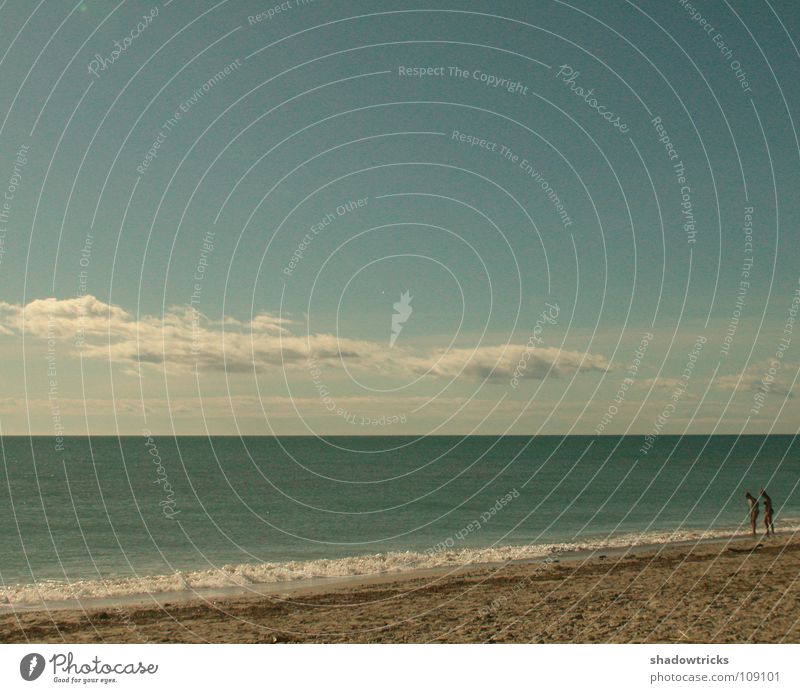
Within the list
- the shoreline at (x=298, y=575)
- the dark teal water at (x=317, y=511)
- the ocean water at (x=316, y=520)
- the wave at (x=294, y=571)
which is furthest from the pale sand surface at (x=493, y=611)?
the dark teal water at (x=317, y=511)

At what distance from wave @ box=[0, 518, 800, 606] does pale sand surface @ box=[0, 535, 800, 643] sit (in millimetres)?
2501

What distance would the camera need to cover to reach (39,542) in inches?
1604

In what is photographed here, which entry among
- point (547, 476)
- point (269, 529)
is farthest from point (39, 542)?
point (547, 476)

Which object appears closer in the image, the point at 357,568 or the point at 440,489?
the point at 357,568

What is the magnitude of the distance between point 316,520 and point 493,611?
38.6 metres

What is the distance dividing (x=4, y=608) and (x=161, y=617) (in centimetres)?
604

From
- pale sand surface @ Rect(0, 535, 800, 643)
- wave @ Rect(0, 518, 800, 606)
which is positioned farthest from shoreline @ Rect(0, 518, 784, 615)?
pale sand surface @ Rect(0, 535, 800, 643)

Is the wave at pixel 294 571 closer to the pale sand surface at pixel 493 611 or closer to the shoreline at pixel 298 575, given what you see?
the shoreline at pixel 298 575

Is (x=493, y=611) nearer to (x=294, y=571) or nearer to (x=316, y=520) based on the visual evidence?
(x=294, y=571)

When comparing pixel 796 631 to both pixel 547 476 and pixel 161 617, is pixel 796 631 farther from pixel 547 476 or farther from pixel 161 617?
pixel 547 476

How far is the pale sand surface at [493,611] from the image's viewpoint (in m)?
13.7

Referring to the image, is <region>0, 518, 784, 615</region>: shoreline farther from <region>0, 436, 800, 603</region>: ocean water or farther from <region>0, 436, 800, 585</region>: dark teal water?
<region>0, 436, 800, 585</region>: dark teal water

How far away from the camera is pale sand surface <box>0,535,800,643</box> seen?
44.8 ft

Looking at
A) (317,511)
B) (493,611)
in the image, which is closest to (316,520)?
(317,511)
